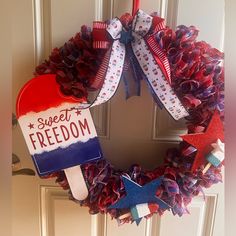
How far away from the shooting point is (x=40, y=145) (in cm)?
72

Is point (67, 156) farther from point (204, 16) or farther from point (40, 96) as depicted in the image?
point (204, 16)

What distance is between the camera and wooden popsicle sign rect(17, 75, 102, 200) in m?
0.71

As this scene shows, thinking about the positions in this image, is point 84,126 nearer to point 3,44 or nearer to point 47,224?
point 3,44

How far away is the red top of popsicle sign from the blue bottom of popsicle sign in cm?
11

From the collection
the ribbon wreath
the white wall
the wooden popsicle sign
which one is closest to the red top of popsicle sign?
the wooden popsicle sign

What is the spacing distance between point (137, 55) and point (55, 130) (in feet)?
0.91

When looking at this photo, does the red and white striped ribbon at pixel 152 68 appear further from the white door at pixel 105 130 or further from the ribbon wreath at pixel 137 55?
the white door at pixel 105 130

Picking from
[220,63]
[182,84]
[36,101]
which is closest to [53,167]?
[36,101]

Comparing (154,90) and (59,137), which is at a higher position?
(154,90)

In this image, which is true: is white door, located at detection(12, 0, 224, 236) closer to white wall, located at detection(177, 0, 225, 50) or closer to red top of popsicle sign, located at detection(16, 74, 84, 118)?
white wall, located at detection(177, 0, 225, 50)

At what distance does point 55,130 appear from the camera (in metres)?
0.72

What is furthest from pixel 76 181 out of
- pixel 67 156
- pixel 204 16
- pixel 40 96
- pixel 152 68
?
pixel 204 16

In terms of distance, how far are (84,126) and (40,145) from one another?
12cm

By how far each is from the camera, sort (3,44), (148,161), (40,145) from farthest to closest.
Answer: (148,161) < (40,145) < (3,44)
